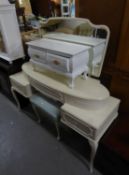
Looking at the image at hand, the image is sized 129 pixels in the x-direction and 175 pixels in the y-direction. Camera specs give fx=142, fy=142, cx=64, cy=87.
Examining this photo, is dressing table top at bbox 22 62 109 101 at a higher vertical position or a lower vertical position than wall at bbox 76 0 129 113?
lower

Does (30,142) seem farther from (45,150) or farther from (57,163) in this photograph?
(57,163)

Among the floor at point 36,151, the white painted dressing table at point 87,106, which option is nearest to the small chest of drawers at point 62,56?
the white painted dressing table at point 87,106

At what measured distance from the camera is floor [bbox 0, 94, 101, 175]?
1.42 meters

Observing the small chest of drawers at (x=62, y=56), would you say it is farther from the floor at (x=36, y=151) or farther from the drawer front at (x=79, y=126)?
the floor at (x=36, y=151)

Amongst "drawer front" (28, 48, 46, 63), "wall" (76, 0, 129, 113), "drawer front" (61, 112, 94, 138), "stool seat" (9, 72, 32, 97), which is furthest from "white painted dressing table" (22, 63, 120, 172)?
"stool seat" (9, 72, 32, 97)

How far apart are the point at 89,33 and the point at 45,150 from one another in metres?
1.31

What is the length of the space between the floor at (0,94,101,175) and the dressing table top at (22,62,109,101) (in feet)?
2.34

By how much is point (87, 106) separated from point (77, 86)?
8.1 inches

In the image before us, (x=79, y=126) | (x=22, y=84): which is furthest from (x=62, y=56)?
(x=22, y=84)

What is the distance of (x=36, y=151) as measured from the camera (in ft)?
5.22

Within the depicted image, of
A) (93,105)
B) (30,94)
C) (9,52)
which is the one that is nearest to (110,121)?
(93,105)

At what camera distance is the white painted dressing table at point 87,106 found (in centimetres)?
109

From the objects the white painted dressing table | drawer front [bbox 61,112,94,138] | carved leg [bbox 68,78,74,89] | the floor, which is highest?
carved leg [bbox 68,78,74,89]

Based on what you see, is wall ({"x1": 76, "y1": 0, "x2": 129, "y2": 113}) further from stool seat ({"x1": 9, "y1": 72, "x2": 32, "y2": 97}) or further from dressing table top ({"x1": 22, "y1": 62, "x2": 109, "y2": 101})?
stool seat ({"x1": 9, "y1": 72, "x2": 32, "y2": 97})
